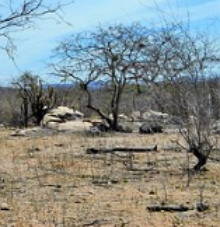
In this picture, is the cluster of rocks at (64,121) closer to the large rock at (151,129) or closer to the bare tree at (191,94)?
the large rock at (151,129)

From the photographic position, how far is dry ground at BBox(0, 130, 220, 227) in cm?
774

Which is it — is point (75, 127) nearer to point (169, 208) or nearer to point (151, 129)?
point (151, 129)

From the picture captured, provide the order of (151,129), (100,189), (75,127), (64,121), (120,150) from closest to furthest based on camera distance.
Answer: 1. (100,189)
2. (120,150)
3. (151,129)
4. (75,127)
5. (64,121)

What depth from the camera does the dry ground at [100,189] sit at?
7.74m

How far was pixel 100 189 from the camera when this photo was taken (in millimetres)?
10062

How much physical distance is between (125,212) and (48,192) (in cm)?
209

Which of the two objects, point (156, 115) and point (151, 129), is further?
point (151, 129)

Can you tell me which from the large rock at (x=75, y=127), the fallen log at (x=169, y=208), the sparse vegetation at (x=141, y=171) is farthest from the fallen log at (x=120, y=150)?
the large rock at (x=75, y=127)

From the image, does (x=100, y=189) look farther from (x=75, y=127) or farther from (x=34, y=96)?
(x=34, y=96)

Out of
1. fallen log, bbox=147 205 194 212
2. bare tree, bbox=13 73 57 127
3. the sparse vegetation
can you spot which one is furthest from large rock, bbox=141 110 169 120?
bare tree, bbox=13 73 57 127

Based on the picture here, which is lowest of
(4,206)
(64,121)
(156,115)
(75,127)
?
(4,206)

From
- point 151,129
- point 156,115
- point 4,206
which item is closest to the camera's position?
point 4,206

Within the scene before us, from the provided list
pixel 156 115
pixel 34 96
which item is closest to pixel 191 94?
pixel 156 115

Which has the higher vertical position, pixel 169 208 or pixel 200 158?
pixel 200 158
